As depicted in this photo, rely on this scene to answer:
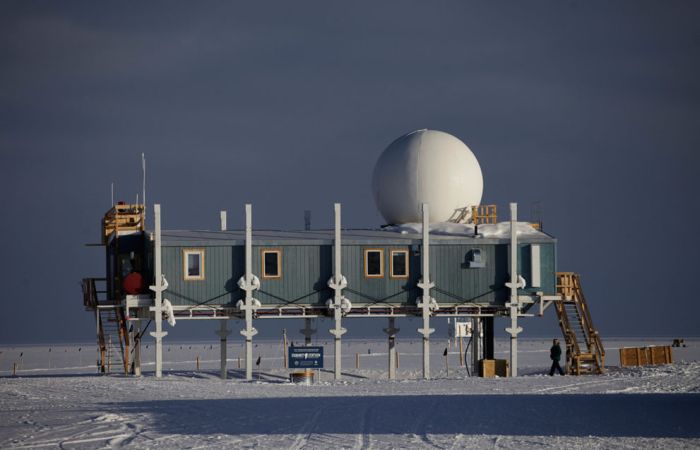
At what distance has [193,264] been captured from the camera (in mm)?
49781

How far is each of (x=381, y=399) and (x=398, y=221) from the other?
21042 mm

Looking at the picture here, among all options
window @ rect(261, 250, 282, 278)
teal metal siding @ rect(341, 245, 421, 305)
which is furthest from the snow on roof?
window @ rect(261, 250, 282, 278)

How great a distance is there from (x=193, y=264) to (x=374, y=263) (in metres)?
7.66

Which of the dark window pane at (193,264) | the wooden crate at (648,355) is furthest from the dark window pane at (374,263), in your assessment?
the wooden crate at (648,355)

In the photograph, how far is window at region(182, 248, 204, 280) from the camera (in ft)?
163

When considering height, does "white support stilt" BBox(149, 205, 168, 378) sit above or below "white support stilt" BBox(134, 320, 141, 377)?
above

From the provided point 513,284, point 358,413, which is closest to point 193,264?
point 513,284

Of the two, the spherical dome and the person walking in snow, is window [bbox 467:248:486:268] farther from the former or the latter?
the person walking in snow

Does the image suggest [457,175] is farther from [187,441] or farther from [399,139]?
[187,441]

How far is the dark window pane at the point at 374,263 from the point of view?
5072 cm

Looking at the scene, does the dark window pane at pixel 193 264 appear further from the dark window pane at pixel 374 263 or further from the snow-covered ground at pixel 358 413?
the dark window pane at pixel 374 263

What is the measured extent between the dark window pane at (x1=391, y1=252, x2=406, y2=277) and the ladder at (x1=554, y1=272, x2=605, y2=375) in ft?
23.9

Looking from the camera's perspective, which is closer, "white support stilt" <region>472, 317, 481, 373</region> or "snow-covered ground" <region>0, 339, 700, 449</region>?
"snow-covered ground" <region>0, 339, 700, 449</region>

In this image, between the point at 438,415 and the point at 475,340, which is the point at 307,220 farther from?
the point at 438,415
